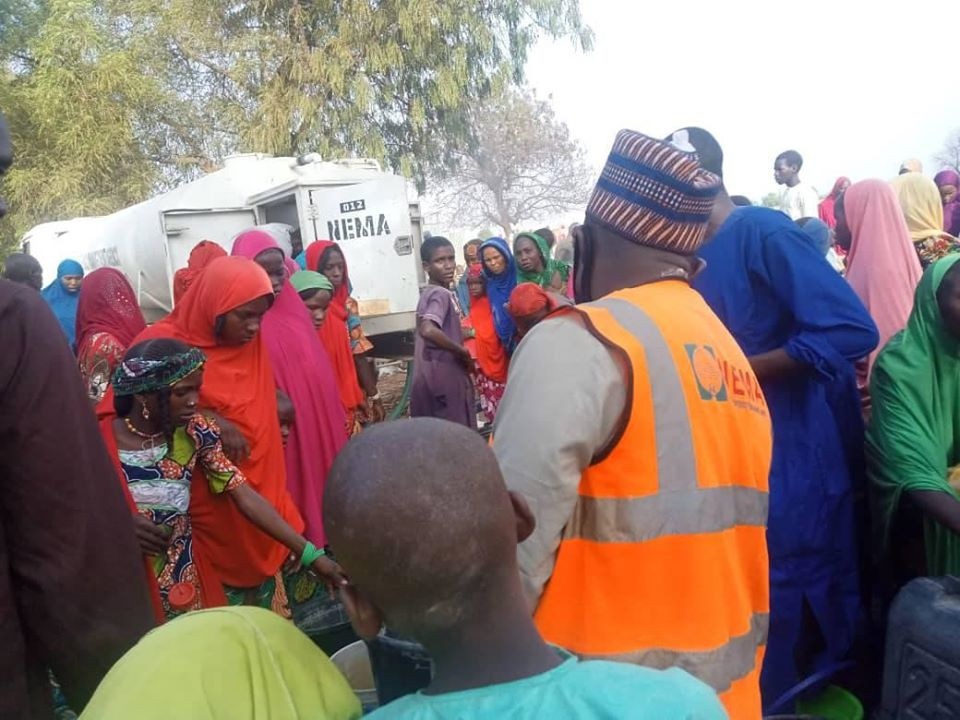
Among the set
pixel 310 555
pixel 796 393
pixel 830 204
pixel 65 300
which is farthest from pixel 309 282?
pixel 830 204

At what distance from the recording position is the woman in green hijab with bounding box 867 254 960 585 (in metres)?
2.55

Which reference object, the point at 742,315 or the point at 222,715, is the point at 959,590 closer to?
the point at 742,315

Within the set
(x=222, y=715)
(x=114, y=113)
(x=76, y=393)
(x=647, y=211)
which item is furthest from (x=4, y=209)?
(x=114, y=113)

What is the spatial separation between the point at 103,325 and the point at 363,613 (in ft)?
12.3

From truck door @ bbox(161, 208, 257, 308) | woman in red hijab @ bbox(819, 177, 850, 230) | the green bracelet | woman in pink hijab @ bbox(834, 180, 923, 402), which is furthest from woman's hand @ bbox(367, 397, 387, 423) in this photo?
woman in red hijab @ bbox(819, 177, 850, 230)

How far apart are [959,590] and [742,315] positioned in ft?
3.15

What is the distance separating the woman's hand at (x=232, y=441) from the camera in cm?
306

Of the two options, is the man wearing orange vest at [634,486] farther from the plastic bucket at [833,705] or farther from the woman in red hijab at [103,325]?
the woman in red hijab at [103,325]

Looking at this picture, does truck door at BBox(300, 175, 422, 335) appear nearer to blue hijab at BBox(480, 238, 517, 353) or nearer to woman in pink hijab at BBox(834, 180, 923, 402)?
blue hijab at BBox(480, 238, 517, 353)

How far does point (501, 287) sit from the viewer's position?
615 cm

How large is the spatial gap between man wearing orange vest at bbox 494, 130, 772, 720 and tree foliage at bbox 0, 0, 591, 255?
14.9 metres

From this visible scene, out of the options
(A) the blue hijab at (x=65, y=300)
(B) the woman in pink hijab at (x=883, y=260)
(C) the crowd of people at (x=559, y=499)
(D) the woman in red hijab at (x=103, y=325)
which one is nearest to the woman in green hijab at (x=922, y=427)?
(C) the crowd of people at (x=559, y=499)

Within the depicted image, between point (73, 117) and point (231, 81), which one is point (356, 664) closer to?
point (231, 81)

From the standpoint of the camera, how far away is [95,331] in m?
4.30
